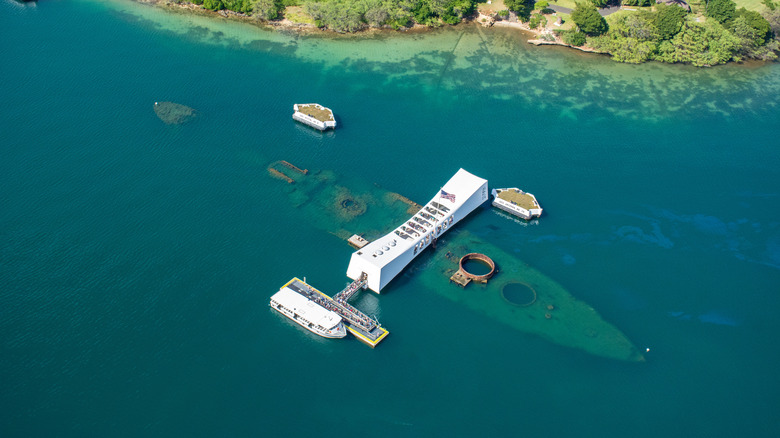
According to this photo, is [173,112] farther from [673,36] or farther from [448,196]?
[673,36]

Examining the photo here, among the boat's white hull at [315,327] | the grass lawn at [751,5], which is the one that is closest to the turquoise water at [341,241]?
the boat's white hull at [315,327]

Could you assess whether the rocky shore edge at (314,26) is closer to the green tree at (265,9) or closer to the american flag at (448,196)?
Answer: the green tree at (265,9)

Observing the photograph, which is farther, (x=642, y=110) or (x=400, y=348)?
(x=642, y=110)

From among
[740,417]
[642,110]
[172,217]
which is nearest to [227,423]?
[172,217]

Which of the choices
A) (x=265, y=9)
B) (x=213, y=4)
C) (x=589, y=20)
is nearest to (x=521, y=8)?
(x=589, y=20)

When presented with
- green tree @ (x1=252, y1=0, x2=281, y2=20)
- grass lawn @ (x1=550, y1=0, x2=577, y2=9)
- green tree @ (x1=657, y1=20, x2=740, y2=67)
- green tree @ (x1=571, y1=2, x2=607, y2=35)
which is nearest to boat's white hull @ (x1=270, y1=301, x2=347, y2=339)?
green tree @ (x1=252, y1=0, x2=281, y2=20)

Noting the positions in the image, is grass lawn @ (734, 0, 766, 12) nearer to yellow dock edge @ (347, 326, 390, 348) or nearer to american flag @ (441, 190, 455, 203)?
american flag @ (441, 190, 455, 203)

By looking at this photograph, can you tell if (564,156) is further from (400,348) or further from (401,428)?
A: (401,428)
